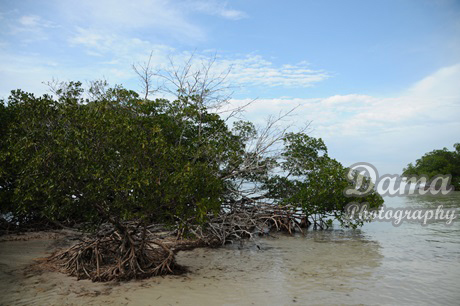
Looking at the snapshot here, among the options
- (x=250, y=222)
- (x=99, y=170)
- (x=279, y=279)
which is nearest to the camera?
(x=99, y=170)

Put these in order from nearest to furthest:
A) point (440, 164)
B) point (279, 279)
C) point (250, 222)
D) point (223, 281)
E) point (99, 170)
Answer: point (99, 170), point (223, 281), point (279, 279), point (250, 222), point (440, 164)

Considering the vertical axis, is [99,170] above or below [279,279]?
above

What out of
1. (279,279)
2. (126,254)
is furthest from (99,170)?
(279,279)

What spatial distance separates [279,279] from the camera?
639 cm

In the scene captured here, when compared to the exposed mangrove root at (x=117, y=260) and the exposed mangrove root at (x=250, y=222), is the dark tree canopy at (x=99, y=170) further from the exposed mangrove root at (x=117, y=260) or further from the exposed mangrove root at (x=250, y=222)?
the exposed mangrove root at (x=250, y=222)

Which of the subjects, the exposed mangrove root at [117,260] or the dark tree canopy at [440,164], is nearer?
the exposed mangrove root at [117,260]

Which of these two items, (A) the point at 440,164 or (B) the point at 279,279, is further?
(A) the point at 440,164

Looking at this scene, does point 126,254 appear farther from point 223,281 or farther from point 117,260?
point 223,281

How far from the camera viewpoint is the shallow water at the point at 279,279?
530 cm

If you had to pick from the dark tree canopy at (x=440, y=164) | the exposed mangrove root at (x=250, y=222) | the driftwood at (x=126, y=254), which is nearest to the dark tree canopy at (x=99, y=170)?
the driftwood at (x=126, y=254)

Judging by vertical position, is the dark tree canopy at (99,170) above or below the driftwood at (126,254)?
above

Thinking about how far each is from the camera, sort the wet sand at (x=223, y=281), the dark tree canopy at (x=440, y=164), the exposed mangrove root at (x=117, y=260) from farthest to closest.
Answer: the dark tree canopy at (x=440, y=164)
the exposed mangrove root at (x=117, y=260)
the wet sand at (x=223, y=281)

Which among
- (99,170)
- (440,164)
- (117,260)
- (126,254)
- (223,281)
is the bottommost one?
(223,281)

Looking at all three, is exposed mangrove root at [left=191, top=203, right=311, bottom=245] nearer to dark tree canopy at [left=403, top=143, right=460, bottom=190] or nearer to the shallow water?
the shallow water
